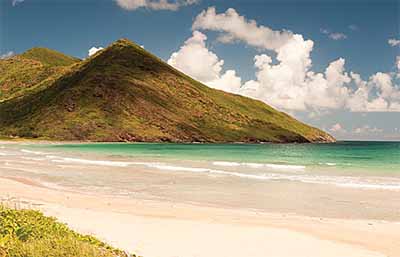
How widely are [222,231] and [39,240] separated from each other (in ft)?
21.2

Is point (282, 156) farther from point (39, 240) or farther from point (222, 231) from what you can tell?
point (39, 240)

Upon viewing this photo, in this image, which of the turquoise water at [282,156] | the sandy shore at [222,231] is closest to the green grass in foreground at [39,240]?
the sandy shore at [222,231]

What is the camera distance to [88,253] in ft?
22.5

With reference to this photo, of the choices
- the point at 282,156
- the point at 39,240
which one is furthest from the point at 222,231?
the point at 282,156

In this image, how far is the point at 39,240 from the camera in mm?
7816

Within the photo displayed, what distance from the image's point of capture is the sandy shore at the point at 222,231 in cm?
1076

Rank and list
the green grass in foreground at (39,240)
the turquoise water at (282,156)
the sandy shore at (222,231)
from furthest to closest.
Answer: the turquoise water at (282,156) → the sandy shore at (222,231) → the green grass in foreground at (39,240)

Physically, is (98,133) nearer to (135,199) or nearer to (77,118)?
(77,118)

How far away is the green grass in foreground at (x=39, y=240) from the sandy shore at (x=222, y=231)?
6.71ft

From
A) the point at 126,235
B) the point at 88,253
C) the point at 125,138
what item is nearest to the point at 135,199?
the point at 126,235

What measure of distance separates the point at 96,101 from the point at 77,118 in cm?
1847

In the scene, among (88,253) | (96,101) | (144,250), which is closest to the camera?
(88,253)

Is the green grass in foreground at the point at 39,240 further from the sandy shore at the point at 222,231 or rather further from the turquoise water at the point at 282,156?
the turquoise water at the point at 282,156

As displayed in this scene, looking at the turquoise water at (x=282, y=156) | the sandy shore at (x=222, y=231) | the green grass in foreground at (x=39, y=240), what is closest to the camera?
the green grass in foreground at (x=39, y=240)
